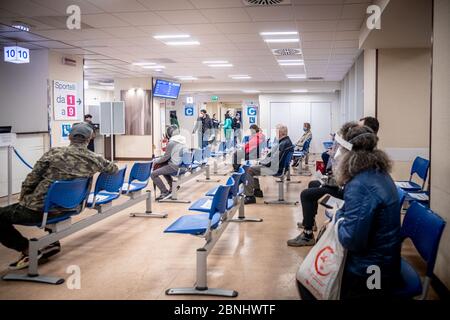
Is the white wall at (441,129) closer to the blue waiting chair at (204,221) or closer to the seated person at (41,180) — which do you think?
the blue waiting chair at (204,221)

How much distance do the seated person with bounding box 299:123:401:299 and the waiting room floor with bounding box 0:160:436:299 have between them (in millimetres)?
1131

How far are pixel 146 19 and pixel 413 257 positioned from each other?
4.74 meters

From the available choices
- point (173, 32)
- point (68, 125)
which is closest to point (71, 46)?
point (68, 125)

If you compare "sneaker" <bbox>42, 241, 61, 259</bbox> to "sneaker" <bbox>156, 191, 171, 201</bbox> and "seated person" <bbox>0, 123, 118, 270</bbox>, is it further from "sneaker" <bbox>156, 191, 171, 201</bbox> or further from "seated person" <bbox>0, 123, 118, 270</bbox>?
"sneaker" <bbox>156, 191, 171, 201</bbox>

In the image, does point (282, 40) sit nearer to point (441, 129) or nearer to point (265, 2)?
point (265, 2)

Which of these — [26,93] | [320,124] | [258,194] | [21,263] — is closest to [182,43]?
[258,194]

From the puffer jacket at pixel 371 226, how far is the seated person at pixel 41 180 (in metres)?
2.69

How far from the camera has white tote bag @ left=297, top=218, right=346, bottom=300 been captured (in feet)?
7.28

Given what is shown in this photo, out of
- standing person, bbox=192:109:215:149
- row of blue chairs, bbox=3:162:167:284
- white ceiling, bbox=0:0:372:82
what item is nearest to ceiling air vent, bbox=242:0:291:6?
white ceiling, bbox=0:0:372:82

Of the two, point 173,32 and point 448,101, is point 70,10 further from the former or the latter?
point 448,101

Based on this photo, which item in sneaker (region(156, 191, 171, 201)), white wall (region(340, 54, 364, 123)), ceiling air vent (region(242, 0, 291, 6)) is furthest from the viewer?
white wall (region(340, 54, 364, 123))

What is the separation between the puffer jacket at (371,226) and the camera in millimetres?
2172

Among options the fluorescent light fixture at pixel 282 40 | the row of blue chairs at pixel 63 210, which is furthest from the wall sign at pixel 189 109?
the row of blue chairs at pixel 63 210

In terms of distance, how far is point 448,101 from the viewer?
308cm
